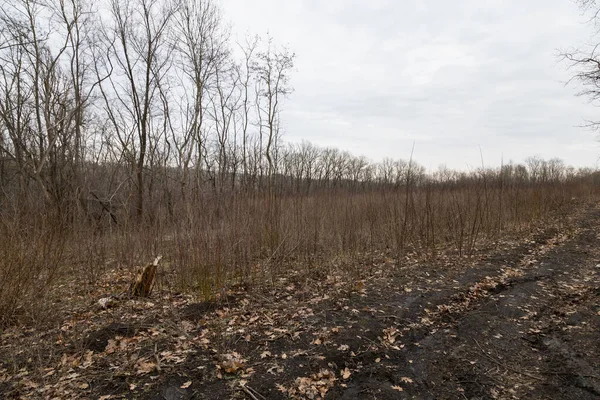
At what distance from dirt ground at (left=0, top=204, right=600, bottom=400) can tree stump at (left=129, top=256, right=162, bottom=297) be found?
250mm

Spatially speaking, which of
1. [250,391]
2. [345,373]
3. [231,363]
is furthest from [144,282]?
[345,373]

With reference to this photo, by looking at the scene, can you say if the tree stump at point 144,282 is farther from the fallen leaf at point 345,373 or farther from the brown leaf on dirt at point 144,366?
the fallen leaf at point 345,373

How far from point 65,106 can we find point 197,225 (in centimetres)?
1337

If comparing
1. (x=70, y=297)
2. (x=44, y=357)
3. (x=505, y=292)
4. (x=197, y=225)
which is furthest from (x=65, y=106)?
(x=505, y=292)

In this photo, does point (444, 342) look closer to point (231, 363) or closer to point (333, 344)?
point (333, 344)

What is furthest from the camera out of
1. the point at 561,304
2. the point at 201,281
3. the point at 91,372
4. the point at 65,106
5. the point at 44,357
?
the point at 65,106

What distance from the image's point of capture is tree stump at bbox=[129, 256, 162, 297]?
18.1 ft

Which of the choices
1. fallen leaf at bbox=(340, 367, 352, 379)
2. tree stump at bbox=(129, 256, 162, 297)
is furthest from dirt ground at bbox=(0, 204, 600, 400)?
tree stump at bbox=(129, 256, 162, 297)

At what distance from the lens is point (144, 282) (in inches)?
220

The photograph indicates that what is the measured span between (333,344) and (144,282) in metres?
3.58

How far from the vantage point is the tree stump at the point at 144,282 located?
5520 millimetres

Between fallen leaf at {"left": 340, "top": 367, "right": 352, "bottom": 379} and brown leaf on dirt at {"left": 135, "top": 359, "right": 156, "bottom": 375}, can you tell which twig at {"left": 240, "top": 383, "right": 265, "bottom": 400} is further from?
brown leaf on dirt at {"left": 135, "top": 359, "right": 156, "bottom": 375}

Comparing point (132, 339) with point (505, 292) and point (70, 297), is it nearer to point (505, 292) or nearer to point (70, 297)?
point (70, 297)

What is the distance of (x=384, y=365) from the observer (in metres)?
3.34
